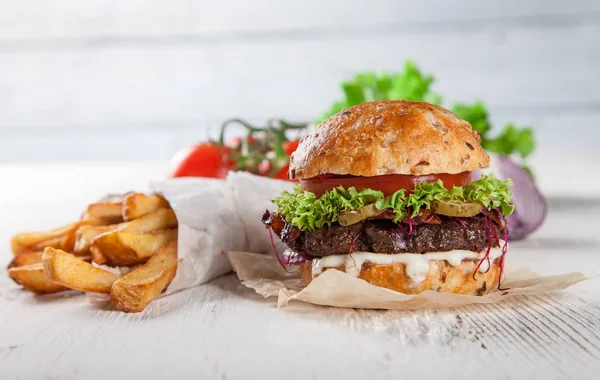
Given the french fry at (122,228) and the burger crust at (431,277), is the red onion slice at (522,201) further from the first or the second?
the french fry at (122,228)

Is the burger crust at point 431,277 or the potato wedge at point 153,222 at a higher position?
the potato wedge at point 153,222

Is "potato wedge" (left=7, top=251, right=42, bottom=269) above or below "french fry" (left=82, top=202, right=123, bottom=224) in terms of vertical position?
below

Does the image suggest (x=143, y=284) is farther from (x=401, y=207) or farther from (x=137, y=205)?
(x=401, y=207)

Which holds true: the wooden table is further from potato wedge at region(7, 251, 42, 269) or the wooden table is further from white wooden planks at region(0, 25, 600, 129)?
white wooden planks at region(0, 25, 600, 129)

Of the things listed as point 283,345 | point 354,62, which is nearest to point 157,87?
point 354,62

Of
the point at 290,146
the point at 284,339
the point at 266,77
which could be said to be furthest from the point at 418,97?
the point at 266,77

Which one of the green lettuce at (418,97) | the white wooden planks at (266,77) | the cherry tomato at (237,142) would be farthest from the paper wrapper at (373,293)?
the white wooden planks at (266,77)

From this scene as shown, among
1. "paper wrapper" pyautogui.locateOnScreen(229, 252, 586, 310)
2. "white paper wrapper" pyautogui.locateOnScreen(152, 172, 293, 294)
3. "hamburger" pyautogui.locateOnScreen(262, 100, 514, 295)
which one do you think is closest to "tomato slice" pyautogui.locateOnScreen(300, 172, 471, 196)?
"hamburger" pyautogui.locateOnScreen(262, 100, 514, 295)
